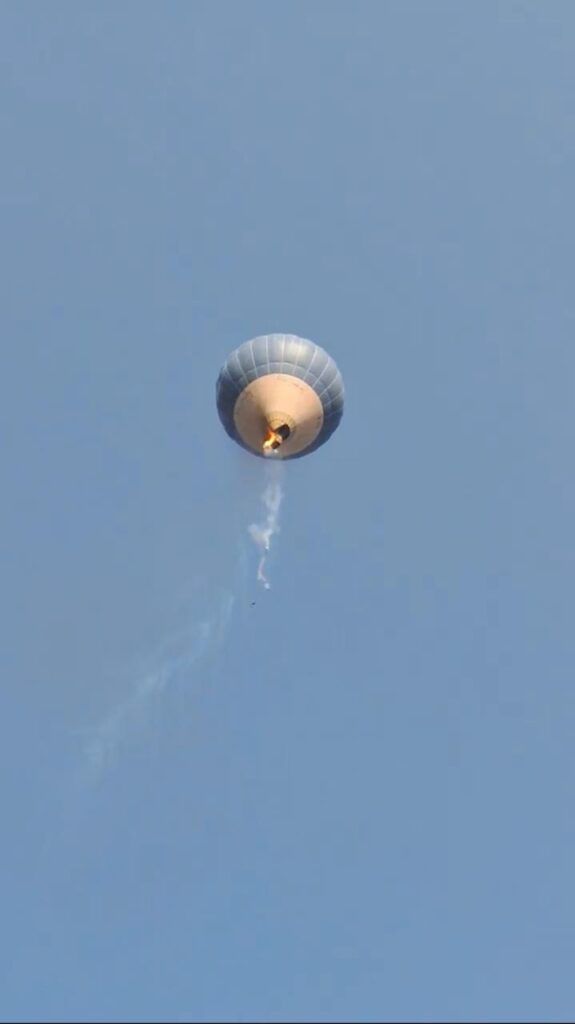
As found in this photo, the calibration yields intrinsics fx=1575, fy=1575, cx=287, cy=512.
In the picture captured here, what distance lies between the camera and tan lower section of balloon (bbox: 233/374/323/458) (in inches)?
2028

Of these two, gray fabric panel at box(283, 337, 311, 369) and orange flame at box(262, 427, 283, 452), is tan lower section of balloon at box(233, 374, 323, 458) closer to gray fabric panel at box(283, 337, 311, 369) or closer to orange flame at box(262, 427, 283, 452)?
orange flame at box(262, 427, 283, 452)

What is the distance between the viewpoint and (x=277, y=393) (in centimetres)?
5153

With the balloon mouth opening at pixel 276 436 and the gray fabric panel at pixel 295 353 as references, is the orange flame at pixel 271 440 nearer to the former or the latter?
the balloon mouth opening at pixel 276 436

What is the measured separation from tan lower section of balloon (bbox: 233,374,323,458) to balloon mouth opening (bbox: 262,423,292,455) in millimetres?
98

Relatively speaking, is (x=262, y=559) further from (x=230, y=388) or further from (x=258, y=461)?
(x=230, y=388)

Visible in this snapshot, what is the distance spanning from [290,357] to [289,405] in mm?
1721

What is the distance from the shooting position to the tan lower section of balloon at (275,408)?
51500 millimetres

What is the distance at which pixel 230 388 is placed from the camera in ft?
172

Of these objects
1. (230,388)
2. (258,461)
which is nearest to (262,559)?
(258,461)

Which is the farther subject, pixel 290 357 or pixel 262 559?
pixel 262 559

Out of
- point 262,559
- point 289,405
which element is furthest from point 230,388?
point 262,559

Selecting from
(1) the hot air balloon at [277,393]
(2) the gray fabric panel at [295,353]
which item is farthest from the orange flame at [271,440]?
(2) the gray fabric panel at [295,353]

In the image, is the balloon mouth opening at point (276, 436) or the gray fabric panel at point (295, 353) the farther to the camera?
the gray fabric panel at point (295, 353)

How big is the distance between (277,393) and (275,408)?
1.67 ft
